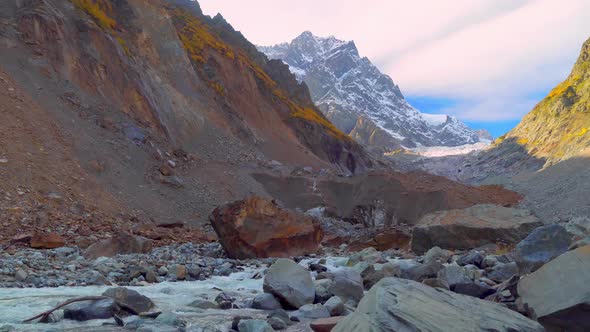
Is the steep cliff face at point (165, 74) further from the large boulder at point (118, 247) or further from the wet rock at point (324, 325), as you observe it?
the wet rock at point (324, 325)

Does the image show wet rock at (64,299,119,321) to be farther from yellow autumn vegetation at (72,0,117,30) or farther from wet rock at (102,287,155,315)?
yellow autumn vegetation at (72,0,117,30)

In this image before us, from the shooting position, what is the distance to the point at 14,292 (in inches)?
324

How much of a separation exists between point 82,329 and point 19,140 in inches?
625

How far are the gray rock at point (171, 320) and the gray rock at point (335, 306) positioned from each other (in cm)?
199

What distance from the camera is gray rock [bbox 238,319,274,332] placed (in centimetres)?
614

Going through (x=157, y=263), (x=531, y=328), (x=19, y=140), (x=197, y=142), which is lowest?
(x=531, y=328)

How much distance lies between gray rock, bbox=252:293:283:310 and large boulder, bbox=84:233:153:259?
6.47m

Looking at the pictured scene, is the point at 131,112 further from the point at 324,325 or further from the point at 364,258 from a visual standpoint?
the point at 324,325

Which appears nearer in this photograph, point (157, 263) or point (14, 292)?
point (14, 292)

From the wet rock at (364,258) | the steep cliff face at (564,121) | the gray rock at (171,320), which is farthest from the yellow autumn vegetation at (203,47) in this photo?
the gray rock at (171,320)

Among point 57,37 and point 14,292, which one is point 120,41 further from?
point 14,292

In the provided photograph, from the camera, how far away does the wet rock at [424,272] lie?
9312mm

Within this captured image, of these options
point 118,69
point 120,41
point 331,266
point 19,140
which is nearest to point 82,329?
point 331,266

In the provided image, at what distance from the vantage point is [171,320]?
21.9 feet
